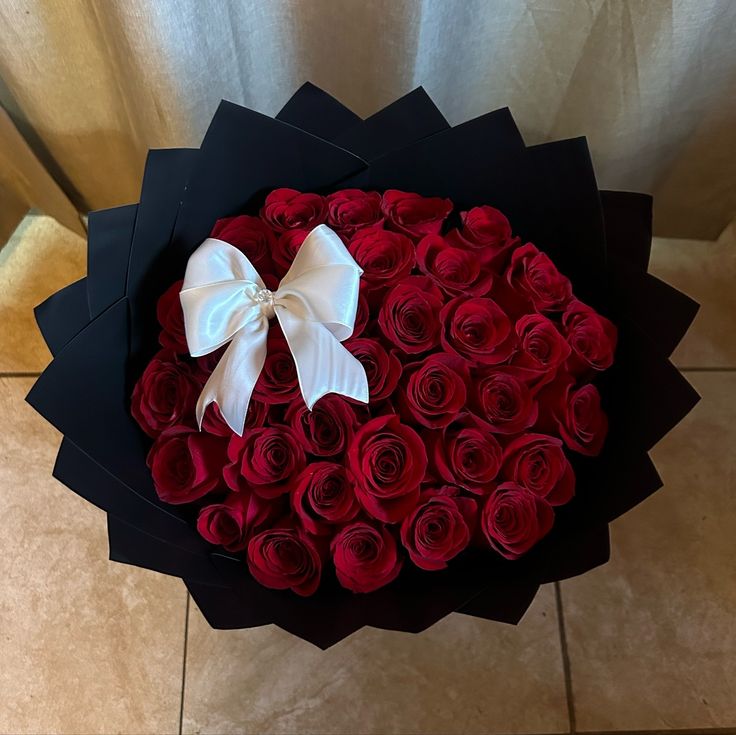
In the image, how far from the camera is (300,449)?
1.94 feet

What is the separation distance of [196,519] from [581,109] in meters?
0.66

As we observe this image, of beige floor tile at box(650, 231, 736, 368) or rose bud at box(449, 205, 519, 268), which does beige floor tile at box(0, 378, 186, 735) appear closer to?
rose bud at box(449, 205, 519, 268)

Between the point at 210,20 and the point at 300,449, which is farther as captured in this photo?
the point at 210,20

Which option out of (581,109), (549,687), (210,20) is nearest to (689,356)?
(581,109)

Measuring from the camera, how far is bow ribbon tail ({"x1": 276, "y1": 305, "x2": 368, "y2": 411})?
1.86 feet

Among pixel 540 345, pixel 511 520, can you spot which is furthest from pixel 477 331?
pixel 511 520

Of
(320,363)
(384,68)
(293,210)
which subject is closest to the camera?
(320,363)

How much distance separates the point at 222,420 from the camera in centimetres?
60

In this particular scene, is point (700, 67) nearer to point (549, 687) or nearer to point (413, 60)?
point (413, 60)

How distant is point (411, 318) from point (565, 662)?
1.64 feet

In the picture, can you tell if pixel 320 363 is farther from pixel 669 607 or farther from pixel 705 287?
pixel 705 287

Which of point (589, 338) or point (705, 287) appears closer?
point (589, 338)

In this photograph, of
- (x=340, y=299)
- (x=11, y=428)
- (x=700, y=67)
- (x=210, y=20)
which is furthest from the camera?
(x=11, y=428)

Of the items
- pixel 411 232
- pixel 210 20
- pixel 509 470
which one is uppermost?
pixel 210 20
